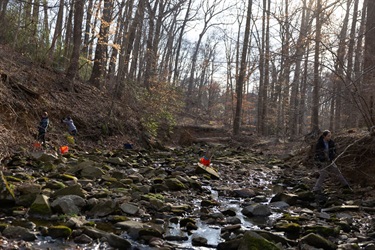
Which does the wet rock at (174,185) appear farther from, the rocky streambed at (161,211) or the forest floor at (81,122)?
the forest floor at (81,122)

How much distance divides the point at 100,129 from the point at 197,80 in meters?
36.5

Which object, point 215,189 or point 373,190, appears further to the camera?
point 215,189

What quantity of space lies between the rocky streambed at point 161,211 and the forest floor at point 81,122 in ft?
2.29

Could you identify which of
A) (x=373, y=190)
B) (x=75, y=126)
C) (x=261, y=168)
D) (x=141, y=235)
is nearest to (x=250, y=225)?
(x=141, y=235)

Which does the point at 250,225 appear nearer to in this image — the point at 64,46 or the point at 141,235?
the point at 141,235

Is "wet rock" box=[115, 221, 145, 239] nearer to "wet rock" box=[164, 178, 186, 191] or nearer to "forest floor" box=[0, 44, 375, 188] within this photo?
"wet rock" box=[164, 178, 186, 191]

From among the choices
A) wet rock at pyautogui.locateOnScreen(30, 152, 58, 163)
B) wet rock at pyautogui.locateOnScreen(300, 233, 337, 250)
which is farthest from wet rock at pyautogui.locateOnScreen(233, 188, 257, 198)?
wet rock at pyautogui.locateOnScreen(30, 152, 58, 163)

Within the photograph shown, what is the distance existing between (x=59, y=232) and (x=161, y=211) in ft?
6.67

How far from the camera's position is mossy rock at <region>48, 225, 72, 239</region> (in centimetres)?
479

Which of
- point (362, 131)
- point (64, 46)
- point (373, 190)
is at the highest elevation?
point (64, 46)

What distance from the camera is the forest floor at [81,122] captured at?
9.10 m

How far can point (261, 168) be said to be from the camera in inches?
506

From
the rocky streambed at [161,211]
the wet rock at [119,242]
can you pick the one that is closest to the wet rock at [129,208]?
the rocky streambed at [161,211]

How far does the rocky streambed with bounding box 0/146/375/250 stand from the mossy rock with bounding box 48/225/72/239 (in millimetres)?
12
